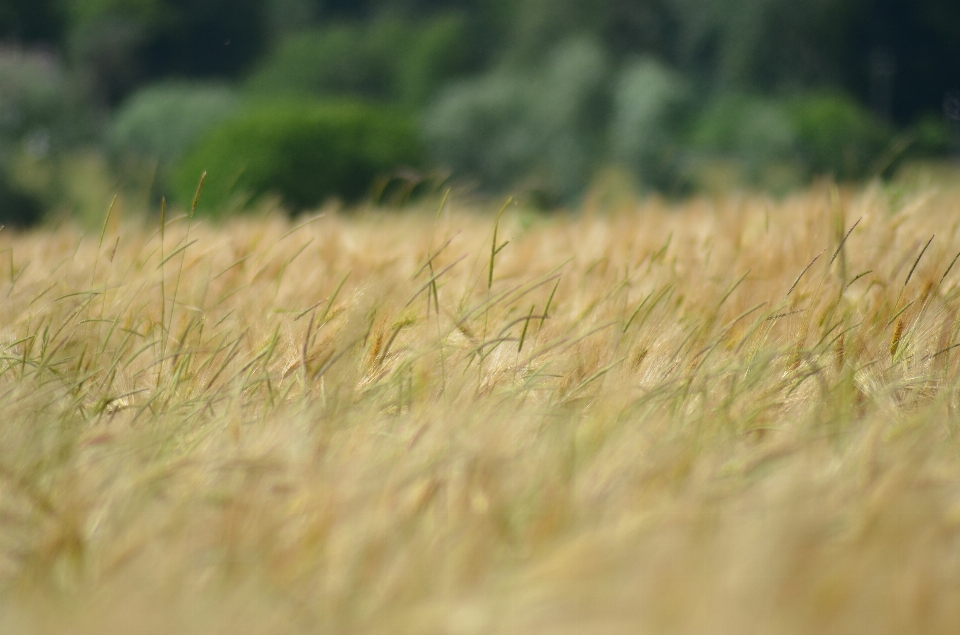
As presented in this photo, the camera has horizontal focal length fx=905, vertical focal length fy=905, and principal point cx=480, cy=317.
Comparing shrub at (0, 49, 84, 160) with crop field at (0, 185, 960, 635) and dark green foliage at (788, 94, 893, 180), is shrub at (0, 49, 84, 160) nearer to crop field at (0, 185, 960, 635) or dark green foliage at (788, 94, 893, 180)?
dark green foliage at (788, 94, 893, 180)

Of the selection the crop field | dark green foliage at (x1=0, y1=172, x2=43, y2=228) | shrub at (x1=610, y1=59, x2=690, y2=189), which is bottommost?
dark green foliage at (x1=0, y1=172, x2=43, y2=228)

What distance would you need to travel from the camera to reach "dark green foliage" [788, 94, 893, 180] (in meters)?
6.38

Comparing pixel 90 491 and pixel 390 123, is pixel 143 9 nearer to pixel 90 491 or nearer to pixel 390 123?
pixel 390 123

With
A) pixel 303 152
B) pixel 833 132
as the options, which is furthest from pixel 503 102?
pixel 833 132

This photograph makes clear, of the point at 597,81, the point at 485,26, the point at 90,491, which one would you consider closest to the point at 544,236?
the point at 90,491

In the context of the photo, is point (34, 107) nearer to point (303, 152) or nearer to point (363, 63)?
point (303, 152)

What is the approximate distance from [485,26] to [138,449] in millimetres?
10052

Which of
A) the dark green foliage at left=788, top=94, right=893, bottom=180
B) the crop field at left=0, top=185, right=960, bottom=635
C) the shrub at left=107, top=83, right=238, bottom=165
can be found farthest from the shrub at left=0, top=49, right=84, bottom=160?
the crop field at left=0, top=185, right=960, bottom=635

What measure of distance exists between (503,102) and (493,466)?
7.82m

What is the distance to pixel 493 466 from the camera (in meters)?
0.68

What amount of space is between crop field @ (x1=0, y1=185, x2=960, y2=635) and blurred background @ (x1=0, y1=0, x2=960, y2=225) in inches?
186

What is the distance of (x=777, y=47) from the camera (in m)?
7.74

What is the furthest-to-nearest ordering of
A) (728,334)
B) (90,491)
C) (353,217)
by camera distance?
(353,217), (728,334), (90,491)

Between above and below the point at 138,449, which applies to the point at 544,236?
below
